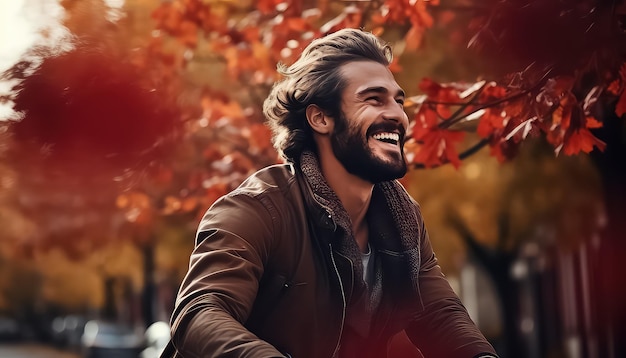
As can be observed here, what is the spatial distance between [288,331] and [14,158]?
4.47m

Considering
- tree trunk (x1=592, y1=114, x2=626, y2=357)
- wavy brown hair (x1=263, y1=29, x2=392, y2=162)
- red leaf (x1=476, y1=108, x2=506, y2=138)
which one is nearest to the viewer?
wavy brown hair (x1=263, y1=29, x2=392, y2=162)

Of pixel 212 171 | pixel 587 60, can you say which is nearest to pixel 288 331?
pixel 587 60

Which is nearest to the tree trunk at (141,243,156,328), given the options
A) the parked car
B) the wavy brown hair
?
the parked car

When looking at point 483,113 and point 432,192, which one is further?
point 432,192

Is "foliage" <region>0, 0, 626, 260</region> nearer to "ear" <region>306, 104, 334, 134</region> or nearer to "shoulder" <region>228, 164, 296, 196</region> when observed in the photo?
"ear" <region>306, 104, 334, 134</region>

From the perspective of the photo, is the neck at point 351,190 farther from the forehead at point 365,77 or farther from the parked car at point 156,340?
the parked car at point 156,340

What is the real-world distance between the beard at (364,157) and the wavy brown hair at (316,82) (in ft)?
0.25

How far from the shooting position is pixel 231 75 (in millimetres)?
8625

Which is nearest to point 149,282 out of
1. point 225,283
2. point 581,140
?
point 581,140

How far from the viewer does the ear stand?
11.9ft

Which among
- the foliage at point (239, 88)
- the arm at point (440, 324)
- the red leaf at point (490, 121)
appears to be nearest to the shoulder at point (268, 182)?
the arm at point (440, 324)

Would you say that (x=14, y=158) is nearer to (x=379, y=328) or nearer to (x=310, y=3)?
(x=310, y=3)

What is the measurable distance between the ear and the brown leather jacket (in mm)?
171

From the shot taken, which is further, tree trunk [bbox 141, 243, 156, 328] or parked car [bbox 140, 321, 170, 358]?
tree trunk [bbox 141, 243, 156, 328]
